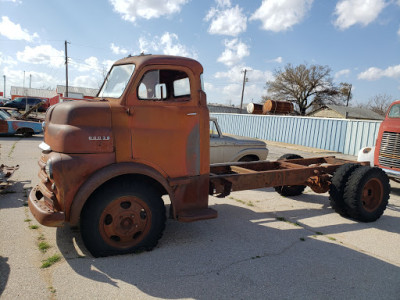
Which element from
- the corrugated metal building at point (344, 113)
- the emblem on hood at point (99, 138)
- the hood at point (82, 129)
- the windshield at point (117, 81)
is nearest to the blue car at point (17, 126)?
the windshield at point (117, 81)

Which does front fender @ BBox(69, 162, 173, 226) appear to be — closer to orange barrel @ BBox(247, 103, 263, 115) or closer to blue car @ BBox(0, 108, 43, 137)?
blue car @ BBox(0, 108, 43, 137)

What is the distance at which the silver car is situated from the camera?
24.9 ft

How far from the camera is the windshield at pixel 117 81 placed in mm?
3851

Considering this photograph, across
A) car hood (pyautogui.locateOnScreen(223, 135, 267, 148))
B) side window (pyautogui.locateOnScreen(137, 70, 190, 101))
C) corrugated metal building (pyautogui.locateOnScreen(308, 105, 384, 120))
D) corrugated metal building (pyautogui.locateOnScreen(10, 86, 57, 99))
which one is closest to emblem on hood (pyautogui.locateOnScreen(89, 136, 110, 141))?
side window (pyautogui.locateOnScreen(137, 70, 190, 101))

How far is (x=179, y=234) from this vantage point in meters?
4.47

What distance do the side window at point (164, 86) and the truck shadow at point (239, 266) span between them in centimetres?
205

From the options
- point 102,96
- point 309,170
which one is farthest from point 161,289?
point 309,170

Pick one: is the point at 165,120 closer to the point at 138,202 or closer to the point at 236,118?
the point at 138,202

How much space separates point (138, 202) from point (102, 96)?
5.65 feet

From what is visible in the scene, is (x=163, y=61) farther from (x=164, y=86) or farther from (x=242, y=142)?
(x=242, y=142)

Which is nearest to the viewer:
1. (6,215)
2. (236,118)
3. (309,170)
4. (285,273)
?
(285,273)

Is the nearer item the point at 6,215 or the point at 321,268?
the point at 321,268

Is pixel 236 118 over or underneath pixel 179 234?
over

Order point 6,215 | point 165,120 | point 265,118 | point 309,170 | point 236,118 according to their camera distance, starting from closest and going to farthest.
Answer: point 165,120, point 6,215, point 309,170, point 265,118, point 236,118
